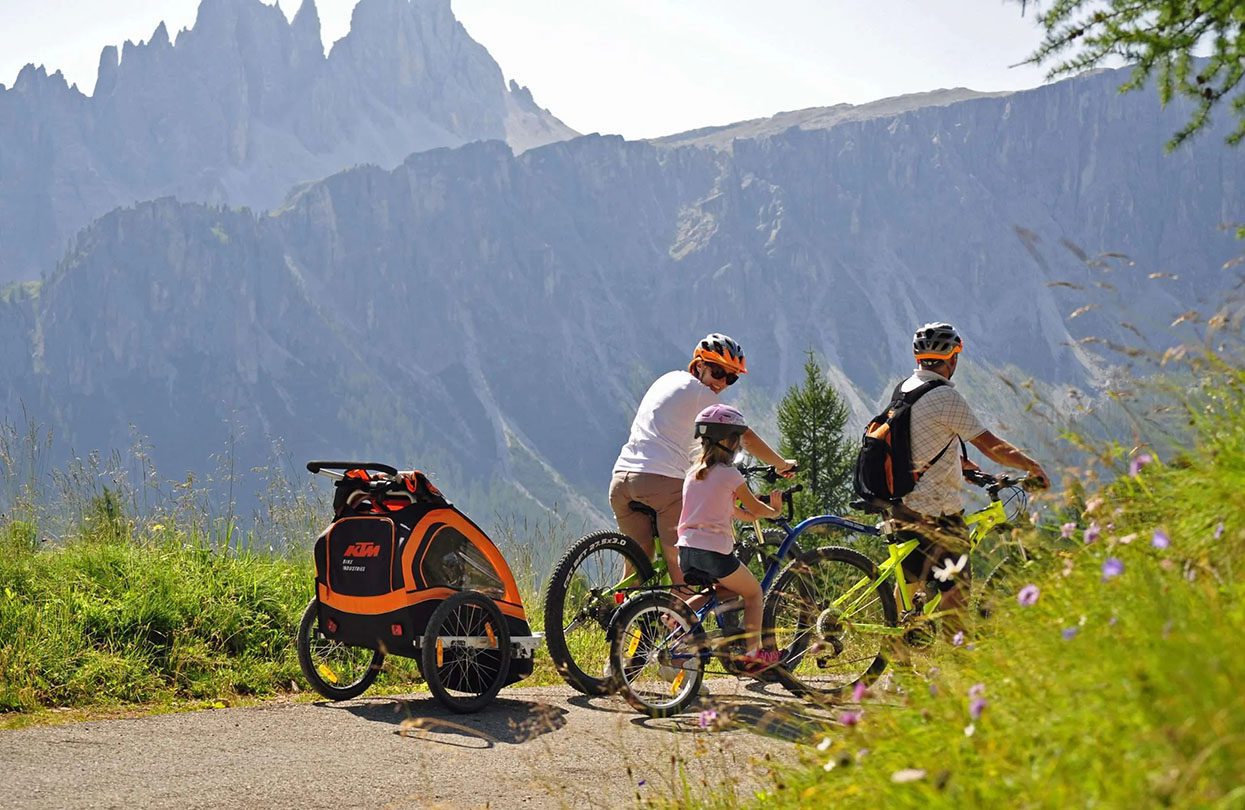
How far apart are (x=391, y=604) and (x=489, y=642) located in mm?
601

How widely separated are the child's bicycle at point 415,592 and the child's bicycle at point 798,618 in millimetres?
853

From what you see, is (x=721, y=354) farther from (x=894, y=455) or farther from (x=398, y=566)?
(x=398, y=566)

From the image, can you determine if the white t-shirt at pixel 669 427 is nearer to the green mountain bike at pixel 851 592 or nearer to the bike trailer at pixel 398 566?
the green mountain bike at pixel 851 592

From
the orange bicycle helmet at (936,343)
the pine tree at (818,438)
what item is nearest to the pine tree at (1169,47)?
the orange bicycle helmet at (936,343)

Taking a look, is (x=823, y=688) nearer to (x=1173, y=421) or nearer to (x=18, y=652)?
(x=1173, y=421)

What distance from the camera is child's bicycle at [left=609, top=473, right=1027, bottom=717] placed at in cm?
699

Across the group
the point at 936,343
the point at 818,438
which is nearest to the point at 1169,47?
the point at 936,343

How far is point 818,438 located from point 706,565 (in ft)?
211

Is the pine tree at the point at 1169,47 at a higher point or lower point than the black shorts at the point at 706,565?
higher

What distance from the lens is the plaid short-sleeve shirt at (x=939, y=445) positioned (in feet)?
24.0

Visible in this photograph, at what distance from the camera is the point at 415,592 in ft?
24.1

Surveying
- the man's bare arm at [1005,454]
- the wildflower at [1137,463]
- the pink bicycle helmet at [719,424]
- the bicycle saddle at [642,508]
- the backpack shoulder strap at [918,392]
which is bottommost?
the bicycle saddle at [642,508]

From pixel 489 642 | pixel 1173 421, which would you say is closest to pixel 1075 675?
pixel 1173 421

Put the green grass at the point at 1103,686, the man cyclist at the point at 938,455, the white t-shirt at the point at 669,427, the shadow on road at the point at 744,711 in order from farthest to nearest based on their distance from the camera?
the white t-shirt at the point at 669,427 → the man cyclist at the point at 938,455 → the shadow on road at the point at 744,711 → the green grass at the point at 1103,686
